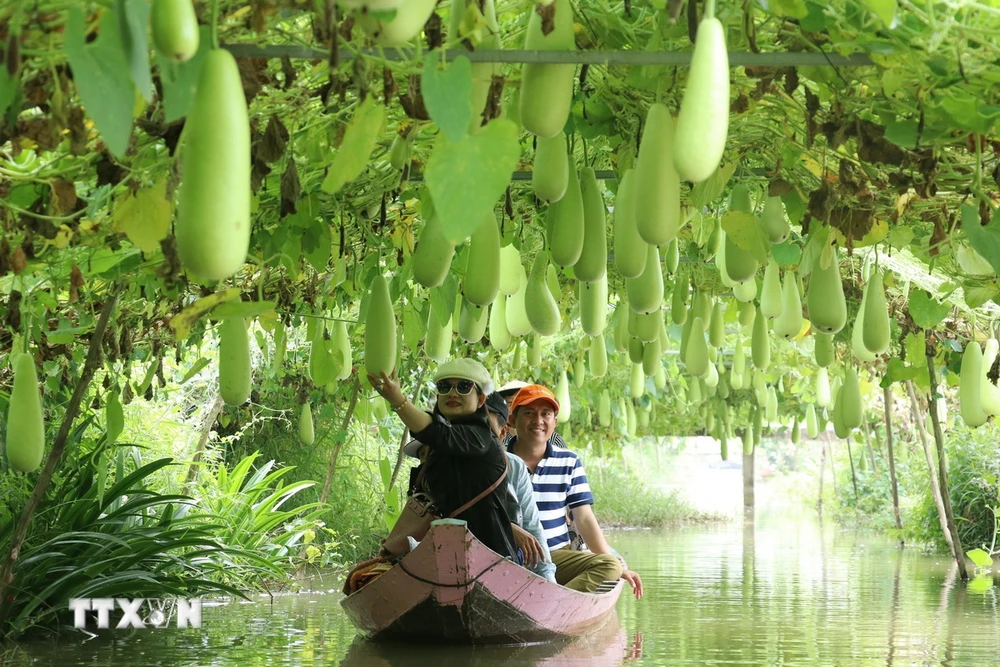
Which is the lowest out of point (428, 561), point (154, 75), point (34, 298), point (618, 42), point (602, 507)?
point (602, 507)

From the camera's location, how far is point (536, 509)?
18.0 feet

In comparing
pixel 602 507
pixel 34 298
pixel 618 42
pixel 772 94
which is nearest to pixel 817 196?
pixel 772 94

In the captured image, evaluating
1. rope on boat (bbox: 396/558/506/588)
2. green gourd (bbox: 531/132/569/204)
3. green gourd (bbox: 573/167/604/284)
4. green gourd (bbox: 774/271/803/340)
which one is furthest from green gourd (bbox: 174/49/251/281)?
rope on boat (bbox: 396/558/506/588)

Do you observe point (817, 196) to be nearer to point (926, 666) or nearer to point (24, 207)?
point (24, 207)

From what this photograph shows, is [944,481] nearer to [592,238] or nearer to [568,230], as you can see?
[592,238]

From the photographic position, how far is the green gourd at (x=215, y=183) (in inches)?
47.5

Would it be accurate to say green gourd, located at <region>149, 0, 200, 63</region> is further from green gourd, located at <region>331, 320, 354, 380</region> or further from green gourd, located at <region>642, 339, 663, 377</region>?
green gourd, located at <region>642, 339, 663, 377</region>

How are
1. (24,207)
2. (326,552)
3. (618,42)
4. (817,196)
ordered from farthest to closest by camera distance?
(326,552)
(817,196)
(24,207)
(618,42)

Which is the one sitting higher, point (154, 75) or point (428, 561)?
point (154, 75)

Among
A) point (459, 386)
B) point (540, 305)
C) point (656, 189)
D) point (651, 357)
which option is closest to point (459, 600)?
point (459, 386)

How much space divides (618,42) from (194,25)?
1495 millimetres

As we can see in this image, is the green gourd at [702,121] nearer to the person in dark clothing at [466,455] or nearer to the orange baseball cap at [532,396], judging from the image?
the person in dark clothing at [466,455]

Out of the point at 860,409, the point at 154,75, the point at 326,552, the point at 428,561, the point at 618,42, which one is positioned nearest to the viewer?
the point at 154,75

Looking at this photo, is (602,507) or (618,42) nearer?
(618,42)
